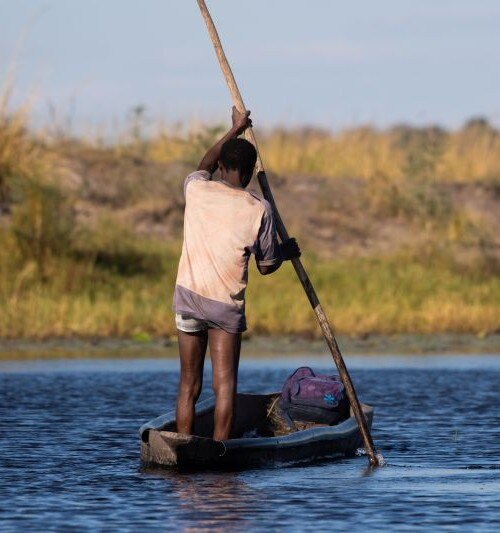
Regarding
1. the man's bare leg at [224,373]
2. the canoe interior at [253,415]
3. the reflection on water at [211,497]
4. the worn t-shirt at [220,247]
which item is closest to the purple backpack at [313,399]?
the canoe interior at [253,415]

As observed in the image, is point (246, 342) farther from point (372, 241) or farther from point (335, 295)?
point (372, 241)

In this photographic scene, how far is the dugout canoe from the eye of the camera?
440 inches

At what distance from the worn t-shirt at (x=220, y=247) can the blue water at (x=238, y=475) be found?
104 centimetres

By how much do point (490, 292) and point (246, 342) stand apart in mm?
4235

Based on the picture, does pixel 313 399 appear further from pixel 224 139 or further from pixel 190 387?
pixel 224 139

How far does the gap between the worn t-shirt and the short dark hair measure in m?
0.12

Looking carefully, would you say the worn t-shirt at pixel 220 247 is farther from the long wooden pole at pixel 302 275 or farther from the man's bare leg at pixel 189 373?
the long wooden pole at pixel 302 275

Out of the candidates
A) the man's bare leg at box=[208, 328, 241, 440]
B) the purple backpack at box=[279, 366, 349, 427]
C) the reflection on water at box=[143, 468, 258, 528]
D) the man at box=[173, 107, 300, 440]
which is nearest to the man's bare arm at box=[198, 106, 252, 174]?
the man at box=[173, 107, 300, 440]

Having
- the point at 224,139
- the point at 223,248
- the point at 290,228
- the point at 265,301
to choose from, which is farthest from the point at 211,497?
the point at 290,228

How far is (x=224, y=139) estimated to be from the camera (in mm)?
11398

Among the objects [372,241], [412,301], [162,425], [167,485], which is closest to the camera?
[167,485]

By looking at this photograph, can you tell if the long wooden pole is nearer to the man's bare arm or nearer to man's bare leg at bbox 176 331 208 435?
the man's bare arm

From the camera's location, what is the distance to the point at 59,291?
2377cm

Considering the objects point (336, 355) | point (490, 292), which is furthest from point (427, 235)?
point (336, 355)
